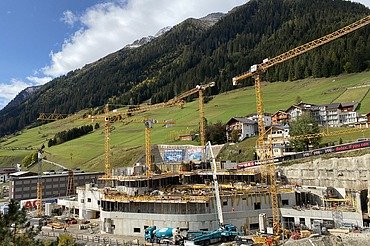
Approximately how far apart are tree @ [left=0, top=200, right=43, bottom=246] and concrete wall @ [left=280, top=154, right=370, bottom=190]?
50.5 meters

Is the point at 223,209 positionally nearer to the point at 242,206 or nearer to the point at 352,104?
the point at 242,206

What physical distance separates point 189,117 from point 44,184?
194ft

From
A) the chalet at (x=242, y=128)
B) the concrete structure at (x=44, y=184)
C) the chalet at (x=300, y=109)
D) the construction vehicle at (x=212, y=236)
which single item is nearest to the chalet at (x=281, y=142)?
the chalet at (x=242, y=128)

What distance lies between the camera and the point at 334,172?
2539 inches

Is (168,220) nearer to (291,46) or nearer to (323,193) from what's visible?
(323,193)

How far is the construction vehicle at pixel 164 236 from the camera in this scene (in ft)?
155

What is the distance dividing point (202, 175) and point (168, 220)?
26.6 metres

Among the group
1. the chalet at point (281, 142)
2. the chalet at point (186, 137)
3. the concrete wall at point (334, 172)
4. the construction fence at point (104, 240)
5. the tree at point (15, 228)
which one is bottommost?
the construction fence at point (104, 240)

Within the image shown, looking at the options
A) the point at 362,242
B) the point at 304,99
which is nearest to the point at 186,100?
the point at 304,99

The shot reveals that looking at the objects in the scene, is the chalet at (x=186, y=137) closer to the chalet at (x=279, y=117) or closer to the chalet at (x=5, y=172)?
the chalet at (x=279, y=117)

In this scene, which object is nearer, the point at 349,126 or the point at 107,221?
the point at 107,221

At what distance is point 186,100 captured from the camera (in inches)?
6895

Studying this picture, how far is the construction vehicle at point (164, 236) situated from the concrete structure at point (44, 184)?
172ft

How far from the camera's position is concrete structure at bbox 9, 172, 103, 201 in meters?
93.0
